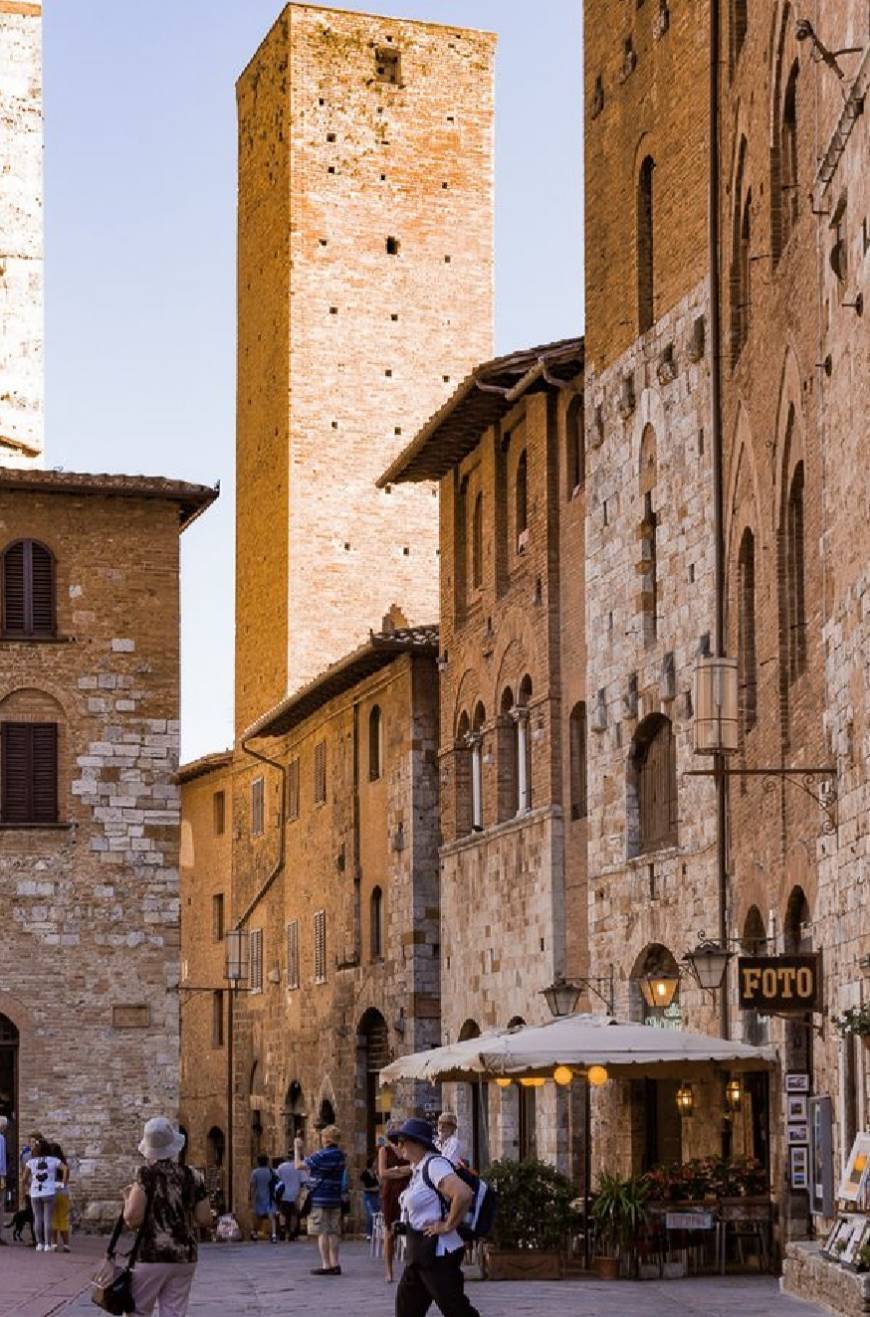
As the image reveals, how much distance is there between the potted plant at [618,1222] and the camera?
2048 cm

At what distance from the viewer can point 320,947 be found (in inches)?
1612

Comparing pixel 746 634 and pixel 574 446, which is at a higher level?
pixel 574 446

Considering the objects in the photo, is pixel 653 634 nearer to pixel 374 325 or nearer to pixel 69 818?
pixel 69 818

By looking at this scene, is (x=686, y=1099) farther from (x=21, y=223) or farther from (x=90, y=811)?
(x=21, y=223)

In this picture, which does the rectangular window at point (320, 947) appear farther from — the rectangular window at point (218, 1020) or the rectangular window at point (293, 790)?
the rectangular window at point (218, 1020)

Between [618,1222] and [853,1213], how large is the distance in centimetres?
502

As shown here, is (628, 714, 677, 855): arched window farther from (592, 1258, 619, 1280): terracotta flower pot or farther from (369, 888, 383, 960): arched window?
(369, 888, 383, 960): arched window

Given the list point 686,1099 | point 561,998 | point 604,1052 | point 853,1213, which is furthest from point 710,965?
point 853,1213

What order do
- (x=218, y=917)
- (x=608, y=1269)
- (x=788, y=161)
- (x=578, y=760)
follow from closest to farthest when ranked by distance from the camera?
(x=608, y=1269) < (x=788, y=161) < (x=578, y=760) < (x=218, y=917)

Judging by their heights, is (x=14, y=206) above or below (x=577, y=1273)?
above

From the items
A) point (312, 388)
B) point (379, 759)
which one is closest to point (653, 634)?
point (379, 759)

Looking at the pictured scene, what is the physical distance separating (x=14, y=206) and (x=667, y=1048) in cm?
2575

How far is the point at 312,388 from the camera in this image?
4778cm

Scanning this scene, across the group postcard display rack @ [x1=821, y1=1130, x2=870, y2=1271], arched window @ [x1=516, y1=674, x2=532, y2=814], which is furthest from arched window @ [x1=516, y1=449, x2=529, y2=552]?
postcard display rack @ [x1=821, y1=1130, x2=870, y2=1271]
